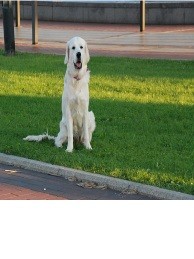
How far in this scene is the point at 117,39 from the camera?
77.9 feet

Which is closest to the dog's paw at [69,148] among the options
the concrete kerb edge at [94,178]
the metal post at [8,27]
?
the concrete kerb edge at [94,178]

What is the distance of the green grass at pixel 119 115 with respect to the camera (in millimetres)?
8328

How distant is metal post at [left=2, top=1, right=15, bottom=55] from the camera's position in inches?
731

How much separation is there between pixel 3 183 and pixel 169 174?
1700mm

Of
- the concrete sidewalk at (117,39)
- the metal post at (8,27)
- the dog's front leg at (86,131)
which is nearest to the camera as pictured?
the dog's front leg at (86,131)

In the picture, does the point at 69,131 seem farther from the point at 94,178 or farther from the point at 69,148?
the point at 94,178

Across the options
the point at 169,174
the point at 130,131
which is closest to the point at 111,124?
the point at 130,131

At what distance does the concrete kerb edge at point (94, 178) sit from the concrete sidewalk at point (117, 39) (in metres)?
10.0

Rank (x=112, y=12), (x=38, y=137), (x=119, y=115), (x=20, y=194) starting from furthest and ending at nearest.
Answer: (x=112, y=12) < (x=119, y=115) < (x=38, y=137) < (x=20, y=194)

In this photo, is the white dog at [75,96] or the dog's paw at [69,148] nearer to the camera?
the white dog at [75,96]

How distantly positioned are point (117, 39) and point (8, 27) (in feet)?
18.8

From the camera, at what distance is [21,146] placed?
938cm

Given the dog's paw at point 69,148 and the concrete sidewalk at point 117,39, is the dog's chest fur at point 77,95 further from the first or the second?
the concrete sidewalk at point 117,39

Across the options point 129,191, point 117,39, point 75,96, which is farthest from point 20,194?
point 117,39
